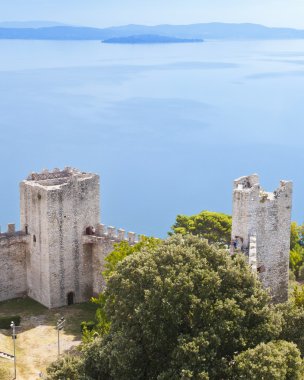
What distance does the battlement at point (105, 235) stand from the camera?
133 feet

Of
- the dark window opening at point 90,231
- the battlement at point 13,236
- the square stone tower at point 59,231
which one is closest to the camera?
the square stone tower at point 59,231

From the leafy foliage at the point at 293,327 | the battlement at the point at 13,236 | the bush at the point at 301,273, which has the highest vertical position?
the leafy foliage at the point at 293,327

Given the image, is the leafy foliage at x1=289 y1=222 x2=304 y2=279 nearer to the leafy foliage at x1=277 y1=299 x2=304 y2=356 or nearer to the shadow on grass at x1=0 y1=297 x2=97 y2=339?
the shadow on grass at x1=0 y1=297 x2=97 y2=339

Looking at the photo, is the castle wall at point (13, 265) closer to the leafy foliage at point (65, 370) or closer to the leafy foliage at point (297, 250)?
the leafy foliage at point (65, 370)

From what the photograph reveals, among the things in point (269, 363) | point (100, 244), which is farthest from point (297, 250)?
point (269, 363)

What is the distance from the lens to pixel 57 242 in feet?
134

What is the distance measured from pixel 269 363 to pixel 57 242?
22.9 meters

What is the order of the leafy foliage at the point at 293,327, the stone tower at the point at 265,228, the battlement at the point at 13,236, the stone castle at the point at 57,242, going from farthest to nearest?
the battlement at the point at 13,236
the stone castle at the point at 57,242
the stone tower at the point at 265,228
the leafy foliage at the point at 293,327

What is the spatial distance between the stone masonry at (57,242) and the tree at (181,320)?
16.6 m

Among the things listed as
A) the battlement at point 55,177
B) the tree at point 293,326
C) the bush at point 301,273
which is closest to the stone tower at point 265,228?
the tree at point 293,326

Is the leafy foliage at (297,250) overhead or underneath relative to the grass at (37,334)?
overhead

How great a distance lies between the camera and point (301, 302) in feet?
101

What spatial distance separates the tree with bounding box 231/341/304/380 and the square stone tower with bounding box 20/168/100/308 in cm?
2163

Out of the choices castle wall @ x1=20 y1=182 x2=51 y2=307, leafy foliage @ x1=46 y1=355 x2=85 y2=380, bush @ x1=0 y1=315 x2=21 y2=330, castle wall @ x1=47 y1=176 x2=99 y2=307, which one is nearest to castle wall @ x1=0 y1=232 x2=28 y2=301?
castle wall @ x1=20 y1=182 x2=51 y2=307
